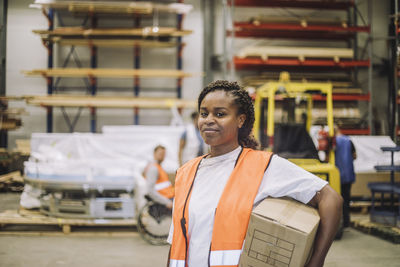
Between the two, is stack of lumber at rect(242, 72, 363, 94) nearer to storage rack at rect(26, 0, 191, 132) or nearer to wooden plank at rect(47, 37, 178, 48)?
storage rack at rect(26, 0, 191, 132)

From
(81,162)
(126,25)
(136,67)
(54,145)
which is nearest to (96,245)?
(81,162)

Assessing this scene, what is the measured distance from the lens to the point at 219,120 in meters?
1.57

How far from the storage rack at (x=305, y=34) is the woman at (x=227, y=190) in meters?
7.90

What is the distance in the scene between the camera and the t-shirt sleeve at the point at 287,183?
1.44 meters

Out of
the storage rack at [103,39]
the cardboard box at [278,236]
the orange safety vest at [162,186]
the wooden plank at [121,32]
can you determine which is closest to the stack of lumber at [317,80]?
the storage rack at [103,39]

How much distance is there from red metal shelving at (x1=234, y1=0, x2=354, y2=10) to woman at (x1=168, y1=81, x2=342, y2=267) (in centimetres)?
931

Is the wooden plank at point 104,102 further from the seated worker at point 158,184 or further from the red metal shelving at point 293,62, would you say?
the seated worker at point 158,184

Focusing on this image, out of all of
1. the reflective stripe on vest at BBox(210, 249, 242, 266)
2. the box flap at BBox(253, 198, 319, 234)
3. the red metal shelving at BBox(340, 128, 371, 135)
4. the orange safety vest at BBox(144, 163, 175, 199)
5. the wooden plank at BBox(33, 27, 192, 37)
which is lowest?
the orange safety vest at BBox(144, 163, 175, 199)

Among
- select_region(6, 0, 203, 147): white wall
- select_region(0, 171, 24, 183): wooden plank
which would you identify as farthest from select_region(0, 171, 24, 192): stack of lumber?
select_region(6, 0, 203, 147): white wall

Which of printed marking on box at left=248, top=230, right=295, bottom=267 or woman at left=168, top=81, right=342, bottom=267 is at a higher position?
woman at left=168, top=81, right=342, bottom=267

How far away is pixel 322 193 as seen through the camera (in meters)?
1.43

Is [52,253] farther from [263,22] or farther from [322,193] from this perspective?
[263,22]

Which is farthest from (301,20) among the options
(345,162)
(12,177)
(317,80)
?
(12,177)

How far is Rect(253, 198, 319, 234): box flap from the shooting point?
1378 millimetres
